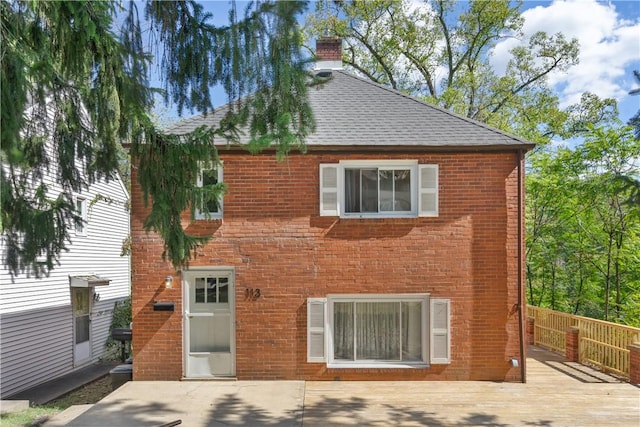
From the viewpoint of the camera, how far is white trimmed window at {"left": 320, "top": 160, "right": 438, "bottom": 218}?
292 inches

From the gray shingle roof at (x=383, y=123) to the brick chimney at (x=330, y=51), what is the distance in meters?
0.84

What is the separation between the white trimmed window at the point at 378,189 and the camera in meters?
7.41

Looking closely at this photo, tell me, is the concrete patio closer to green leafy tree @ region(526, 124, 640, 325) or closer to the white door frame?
green leafy tree @ region(526, 124, 640, 325)

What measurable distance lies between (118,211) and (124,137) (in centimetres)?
1067

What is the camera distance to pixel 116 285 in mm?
14188

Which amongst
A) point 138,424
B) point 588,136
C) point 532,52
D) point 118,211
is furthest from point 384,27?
point 138,424

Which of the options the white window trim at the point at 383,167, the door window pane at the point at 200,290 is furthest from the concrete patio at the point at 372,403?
the white window trim at the point at 383,167

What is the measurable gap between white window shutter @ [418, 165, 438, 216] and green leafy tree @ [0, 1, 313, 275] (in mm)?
3487

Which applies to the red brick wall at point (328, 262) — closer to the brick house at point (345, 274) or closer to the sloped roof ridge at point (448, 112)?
the brick house at point (345, 274)

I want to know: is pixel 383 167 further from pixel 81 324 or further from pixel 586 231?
pixel 81 324

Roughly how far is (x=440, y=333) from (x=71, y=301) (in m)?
10.1

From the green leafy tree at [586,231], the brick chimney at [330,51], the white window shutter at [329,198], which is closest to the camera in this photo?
the white window shutter at [329,198]

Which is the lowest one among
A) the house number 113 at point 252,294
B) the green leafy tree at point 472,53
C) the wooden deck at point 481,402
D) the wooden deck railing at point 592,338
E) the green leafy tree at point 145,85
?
the wooden deck at point 481,402

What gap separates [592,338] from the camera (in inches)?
327
